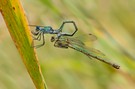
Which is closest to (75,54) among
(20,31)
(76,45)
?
(76,45)

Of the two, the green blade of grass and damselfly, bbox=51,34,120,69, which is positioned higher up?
the green blade of grass

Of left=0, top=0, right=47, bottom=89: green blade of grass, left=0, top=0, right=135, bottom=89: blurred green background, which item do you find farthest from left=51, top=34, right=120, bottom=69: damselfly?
left=0, top=0, right=47, bottom=89: green blade of grass

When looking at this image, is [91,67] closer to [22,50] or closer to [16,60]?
[16,60]

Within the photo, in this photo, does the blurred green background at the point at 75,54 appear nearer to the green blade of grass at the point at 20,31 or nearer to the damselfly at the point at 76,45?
the damselfly at the point at 76,45

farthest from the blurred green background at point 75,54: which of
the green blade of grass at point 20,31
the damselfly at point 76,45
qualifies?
the green blade of grass at point 20,31

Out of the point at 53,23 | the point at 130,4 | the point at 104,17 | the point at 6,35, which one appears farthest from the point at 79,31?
the point at 104,17

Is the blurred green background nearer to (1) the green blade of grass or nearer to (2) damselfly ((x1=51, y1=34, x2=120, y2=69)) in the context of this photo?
(2) damselfly ((x1=51, y1=34, x2=120, y2=69))

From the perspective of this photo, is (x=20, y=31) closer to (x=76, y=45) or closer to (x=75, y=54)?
(x=76, y=45)
